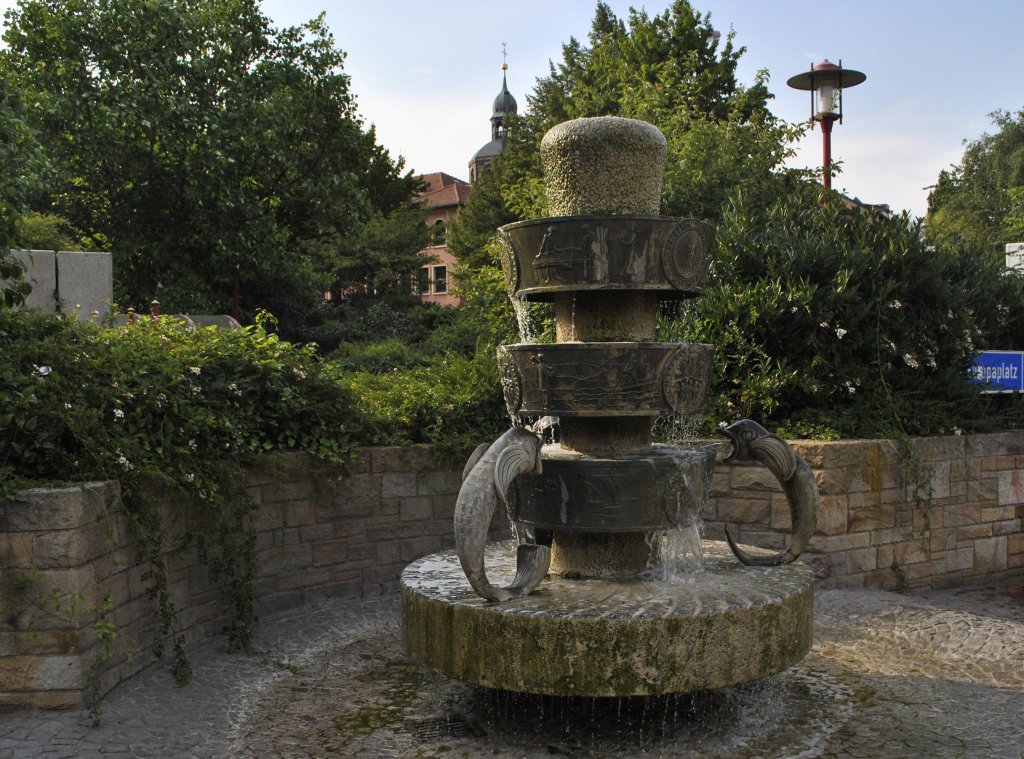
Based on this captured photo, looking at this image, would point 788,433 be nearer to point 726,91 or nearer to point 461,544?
point 461,544

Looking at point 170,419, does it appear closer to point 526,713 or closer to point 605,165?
point 526,713

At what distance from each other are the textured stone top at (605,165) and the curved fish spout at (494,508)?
3.90ft

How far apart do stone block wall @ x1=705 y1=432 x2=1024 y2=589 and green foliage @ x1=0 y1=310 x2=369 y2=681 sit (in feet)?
10.2

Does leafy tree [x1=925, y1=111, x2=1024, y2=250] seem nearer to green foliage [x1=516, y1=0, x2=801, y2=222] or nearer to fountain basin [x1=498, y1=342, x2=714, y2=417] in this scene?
green foliage [x1=516, y1=0, x2=801, y2=222]

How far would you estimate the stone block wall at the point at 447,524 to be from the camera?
516 centimetres

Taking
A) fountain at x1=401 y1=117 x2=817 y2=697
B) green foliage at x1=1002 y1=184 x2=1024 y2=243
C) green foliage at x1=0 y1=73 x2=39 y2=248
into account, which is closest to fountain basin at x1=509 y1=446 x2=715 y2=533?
fountain at x1=401 y1=117 x2=817 y2=697

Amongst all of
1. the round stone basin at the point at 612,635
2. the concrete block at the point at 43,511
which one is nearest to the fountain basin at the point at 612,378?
the round stone basin at the point at 612,635

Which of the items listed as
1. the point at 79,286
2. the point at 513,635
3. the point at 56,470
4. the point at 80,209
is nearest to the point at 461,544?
the point at 513,635

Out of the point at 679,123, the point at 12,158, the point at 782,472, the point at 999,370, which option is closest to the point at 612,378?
the point at 782,472

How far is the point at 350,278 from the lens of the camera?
27.2 meters

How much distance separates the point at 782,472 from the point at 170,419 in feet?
11.5

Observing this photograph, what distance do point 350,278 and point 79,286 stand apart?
685 inches

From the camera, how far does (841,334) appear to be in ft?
24.7

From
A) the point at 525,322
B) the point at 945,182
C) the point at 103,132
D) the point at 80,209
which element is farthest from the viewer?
the point at 945,182
